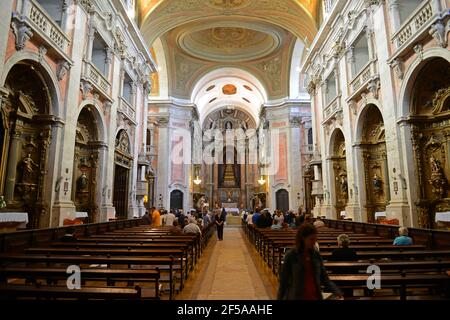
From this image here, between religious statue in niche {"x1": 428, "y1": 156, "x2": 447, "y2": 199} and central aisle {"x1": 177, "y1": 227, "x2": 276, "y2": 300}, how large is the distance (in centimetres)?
451

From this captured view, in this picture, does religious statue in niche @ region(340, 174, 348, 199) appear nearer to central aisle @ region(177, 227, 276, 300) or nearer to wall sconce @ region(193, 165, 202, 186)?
central aisle @ region(177, 227, 276, 300)

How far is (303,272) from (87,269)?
2412mm

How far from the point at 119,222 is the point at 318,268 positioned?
984cm

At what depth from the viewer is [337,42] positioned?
39.0ft

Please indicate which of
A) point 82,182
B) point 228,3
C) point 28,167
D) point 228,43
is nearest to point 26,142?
point 28,167

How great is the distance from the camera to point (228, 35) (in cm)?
2203

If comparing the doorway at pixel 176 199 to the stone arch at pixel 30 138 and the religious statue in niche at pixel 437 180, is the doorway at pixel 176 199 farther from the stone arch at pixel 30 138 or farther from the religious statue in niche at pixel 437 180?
the religious statue in niche at pixel 437 180

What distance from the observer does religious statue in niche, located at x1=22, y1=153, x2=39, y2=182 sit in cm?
756

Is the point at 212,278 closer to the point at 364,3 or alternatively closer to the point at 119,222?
the point at 119,222

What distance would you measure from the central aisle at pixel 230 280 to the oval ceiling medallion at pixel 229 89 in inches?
928

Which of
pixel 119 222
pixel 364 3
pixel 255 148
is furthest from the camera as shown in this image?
pixel 255 148

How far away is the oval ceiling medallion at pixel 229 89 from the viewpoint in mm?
29234

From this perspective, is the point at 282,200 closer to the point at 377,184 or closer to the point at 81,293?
the point at 377,184
